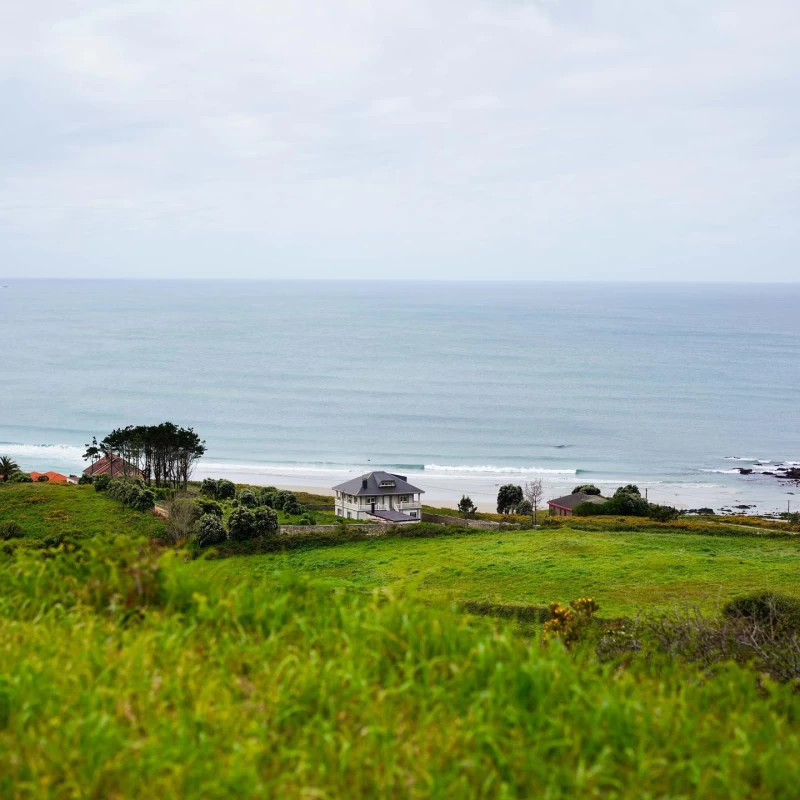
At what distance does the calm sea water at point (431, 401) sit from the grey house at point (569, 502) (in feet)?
26.8

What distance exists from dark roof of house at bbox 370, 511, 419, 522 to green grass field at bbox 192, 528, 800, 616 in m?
6.31

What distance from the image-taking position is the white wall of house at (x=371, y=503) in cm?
4519

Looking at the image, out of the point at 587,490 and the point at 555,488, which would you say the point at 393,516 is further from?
the point at 555,488

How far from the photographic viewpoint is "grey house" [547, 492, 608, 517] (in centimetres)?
5000

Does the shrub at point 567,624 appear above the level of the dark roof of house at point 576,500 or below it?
below

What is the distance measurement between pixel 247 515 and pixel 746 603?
67.4 feet

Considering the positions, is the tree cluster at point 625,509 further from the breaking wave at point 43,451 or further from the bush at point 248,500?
the breaking wave at point 43,451

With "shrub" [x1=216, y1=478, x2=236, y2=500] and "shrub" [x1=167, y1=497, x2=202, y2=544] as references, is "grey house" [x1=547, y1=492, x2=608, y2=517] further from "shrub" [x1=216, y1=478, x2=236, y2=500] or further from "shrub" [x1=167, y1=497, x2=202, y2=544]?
"shrub" [x1=167, y1=497, x2=202, y2=544]

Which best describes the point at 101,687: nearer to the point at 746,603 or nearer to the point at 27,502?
the point at 746,603

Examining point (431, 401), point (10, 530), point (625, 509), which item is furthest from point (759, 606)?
point (431, 401)

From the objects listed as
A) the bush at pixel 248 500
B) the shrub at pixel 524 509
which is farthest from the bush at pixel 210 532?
the shrub at pixel 524 509

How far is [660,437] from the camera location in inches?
2955

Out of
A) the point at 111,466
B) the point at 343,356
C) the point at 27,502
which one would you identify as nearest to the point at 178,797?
the point at 27,502

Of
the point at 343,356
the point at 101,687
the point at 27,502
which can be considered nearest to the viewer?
the point at 101,687
